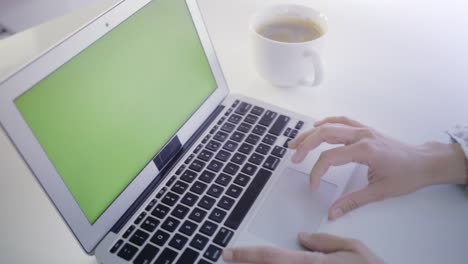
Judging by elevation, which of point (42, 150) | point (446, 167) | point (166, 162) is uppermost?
point (42, 150)

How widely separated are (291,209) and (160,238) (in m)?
0.15

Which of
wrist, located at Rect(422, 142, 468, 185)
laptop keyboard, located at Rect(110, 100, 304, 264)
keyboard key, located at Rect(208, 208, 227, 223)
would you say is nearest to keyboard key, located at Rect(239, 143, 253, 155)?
laptop keyboard, located at Rect(110, 100, 304, 264)

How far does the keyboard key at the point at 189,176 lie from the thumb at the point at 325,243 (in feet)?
0.50

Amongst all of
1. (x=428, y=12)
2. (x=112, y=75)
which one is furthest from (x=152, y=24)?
(x=428, y=12)

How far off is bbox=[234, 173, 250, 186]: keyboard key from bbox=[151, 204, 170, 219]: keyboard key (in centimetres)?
9

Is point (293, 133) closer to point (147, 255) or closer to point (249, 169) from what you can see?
point (249, 169)

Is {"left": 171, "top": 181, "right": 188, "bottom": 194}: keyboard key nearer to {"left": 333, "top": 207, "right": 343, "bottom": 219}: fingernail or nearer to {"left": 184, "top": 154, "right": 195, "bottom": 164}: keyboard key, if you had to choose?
{"left": 184, "top": 154, "right": 195, "bottom": 164}: keyboard key

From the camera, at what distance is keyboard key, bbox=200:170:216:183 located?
0.50 metres

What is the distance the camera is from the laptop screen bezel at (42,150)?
356 millimetres

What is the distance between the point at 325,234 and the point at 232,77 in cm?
36

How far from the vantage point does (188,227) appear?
1.46 ft

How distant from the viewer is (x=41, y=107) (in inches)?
15.0

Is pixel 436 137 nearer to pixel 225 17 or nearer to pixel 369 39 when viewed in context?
pixel 369 39

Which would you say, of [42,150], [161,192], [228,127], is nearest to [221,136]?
[228,127]
